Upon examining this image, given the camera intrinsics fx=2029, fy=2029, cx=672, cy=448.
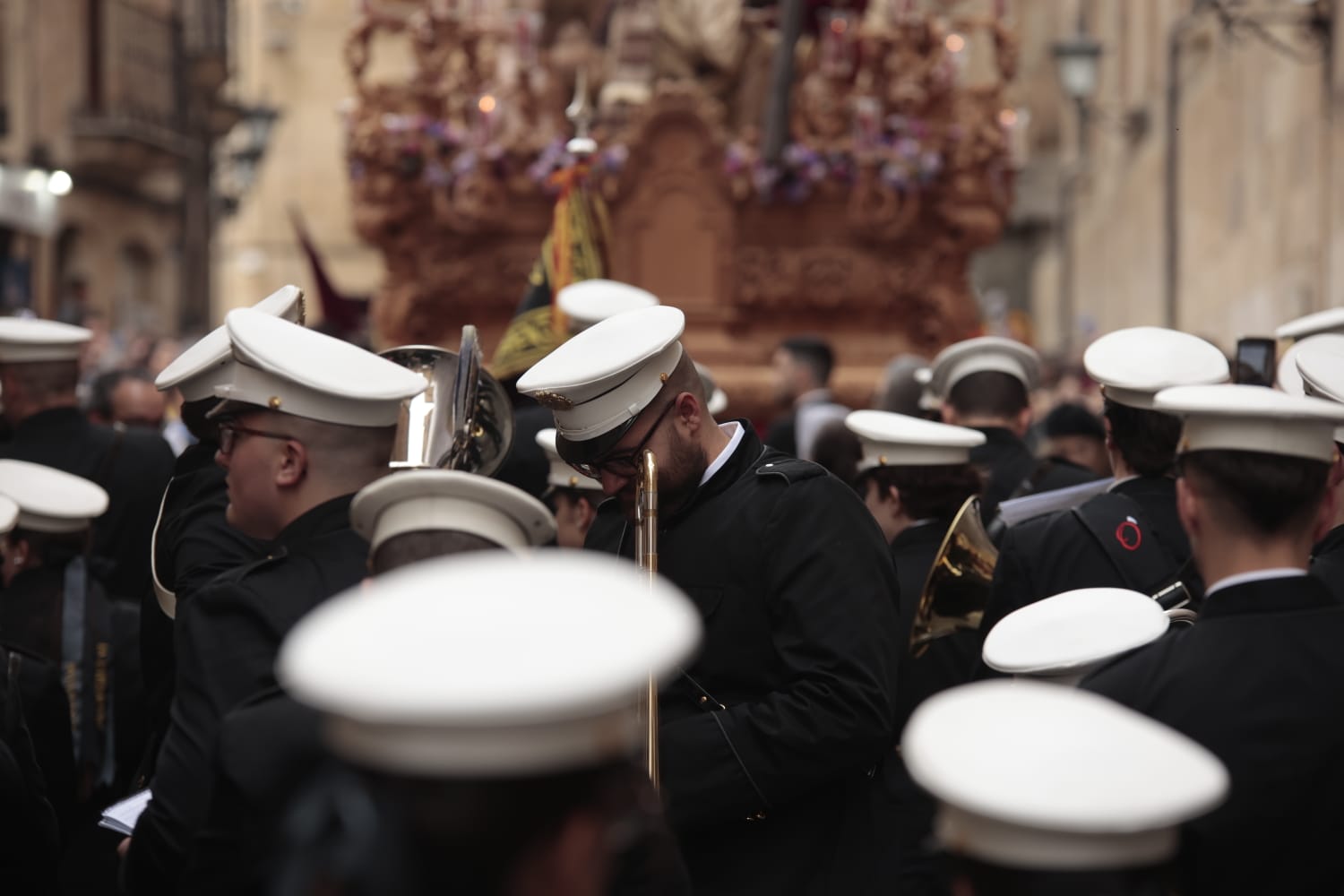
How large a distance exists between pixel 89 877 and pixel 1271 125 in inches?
549

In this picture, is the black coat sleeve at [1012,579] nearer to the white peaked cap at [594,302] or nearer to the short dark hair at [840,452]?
the short dark hair at [840,452]

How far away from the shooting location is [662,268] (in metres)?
12.2

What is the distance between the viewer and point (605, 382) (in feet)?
13.0

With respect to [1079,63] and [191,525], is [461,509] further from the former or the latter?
[1079,63]

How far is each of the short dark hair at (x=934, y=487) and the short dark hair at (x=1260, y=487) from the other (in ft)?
8.61

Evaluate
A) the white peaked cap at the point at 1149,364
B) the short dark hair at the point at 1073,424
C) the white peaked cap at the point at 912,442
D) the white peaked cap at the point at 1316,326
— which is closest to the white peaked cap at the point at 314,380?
the white peaked cap at the point at 1149,364

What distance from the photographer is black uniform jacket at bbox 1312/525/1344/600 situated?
3.98 metres

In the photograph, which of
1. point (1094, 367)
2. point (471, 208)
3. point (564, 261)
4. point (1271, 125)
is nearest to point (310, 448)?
point (1094, 367)

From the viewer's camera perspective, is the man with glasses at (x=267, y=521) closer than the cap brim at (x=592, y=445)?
Yes

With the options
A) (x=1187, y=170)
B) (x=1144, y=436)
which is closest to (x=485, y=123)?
(x=1144, y=436)

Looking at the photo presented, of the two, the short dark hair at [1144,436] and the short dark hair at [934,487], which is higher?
the short dark hair at [1144,436]

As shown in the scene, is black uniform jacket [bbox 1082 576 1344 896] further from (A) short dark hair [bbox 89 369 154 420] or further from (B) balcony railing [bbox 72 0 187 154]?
(B) balcony railing [bbox 72 0 187 154]

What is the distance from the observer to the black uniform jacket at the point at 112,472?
6754mm

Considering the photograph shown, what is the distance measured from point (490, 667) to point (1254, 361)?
15.7ft
